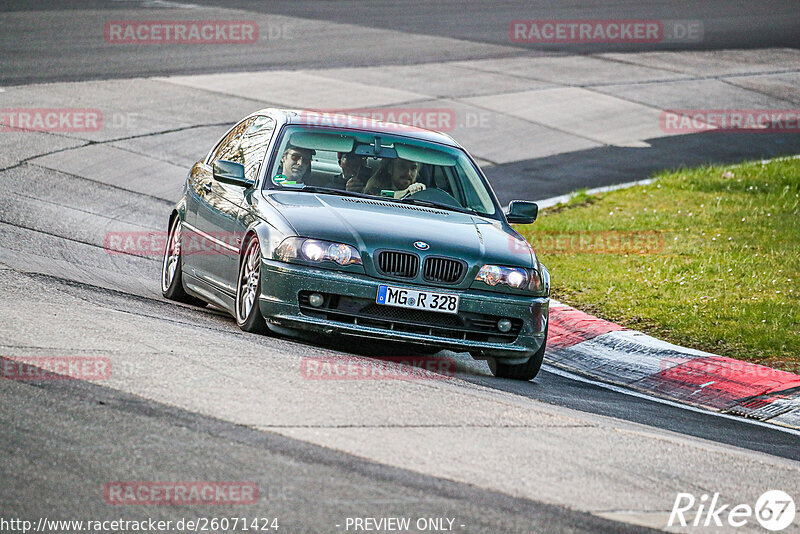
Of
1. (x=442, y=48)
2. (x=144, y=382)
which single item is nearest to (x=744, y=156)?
(x=442, y=48)

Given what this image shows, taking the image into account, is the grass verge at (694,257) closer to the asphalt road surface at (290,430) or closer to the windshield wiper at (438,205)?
the asphalt road surface at (290,430)

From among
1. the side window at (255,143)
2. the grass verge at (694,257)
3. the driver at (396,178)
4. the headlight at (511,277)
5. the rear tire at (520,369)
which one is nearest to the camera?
the headlight at (511,277)

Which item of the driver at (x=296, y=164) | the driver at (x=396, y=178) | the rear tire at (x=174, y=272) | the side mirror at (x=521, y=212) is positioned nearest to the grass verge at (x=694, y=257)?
the side mirror at (x=521, y=212)

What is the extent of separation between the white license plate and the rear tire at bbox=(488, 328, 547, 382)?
0.87 meters

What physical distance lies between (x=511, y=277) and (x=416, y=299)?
2.32 feet

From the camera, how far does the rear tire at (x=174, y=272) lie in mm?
9938

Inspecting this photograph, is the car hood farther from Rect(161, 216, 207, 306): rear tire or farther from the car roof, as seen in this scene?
Rect(161, 216, 207, 306): rear tire

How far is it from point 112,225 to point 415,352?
4879mm

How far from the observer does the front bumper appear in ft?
26.1

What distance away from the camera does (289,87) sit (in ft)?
71.1

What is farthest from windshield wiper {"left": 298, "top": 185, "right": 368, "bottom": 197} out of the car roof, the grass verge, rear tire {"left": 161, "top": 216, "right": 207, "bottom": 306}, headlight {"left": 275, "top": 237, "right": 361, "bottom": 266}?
the grass verge

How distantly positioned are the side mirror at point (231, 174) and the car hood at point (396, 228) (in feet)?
1.13

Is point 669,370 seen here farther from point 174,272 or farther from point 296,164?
point 174,272

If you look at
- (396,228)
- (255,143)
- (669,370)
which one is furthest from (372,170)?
(669,370)
